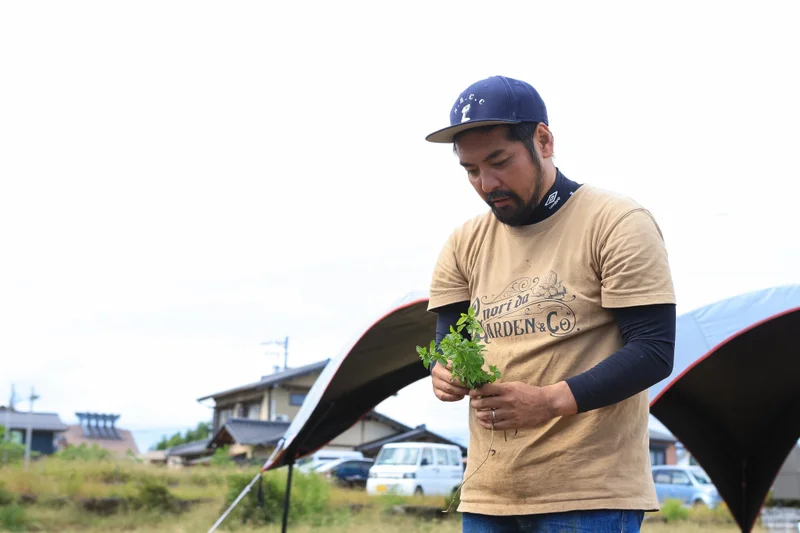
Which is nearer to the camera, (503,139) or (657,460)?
(503,139)

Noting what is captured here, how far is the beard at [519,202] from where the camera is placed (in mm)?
1655

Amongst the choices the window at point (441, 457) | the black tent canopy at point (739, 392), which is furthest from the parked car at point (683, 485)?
the black tent canopy at point (739, 392)

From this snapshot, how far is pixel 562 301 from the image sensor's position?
1604mm

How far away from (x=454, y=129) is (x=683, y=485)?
18.2 meters

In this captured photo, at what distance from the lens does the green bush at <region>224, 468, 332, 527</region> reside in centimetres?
910

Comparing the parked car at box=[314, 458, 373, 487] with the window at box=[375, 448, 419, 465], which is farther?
the parked car at box=[314, 458, 373, 487]

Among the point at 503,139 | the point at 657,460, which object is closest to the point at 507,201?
the point at 503,139

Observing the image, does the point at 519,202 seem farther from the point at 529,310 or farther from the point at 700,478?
the point at 700,478

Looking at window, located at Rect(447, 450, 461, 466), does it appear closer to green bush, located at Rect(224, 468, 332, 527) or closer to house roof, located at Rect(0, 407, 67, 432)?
green bush, located at Rect(224, 468, 332, 527)

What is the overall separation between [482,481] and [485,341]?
28 centimetres

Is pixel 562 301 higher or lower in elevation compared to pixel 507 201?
lower

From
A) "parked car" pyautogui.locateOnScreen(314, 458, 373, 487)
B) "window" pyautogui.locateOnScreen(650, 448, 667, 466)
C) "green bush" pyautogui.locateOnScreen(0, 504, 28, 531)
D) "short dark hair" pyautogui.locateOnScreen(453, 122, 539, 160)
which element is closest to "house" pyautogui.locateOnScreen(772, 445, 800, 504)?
"parked car" pyautogui.locateOnScreen(314, 458, 373, 487)

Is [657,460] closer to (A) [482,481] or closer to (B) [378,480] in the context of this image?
(B) [378,480]

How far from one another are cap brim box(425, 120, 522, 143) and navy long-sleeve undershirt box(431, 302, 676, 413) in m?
0.42
